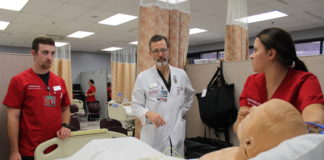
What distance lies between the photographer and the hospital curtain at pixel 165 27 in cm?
220

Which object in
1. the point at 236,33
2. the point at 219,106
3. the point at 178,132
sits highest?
the point at 236,33

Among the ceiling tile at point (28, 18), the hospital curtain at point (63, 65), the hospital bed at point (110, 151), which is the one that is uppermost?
the ceiling tile at point (28, 18)

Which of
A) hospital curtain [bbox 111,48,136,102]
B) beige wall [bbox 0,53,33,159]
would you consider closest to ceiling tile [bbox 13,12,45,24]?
hospital curtain [bbox 111,48,136,102]

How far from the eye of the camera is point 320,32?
704 centimetres

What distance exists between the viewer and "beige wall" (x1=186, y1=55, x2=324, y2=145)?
1723 millimetres

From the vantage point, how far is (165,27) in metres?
2.29

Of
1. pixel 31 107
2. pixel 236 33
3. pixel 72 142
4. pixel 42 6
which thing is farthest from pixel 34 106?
pixel 42 6

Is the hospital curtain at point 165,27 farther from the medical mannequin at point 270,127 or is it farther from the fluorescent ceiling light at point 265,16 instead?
the fluorescent ceiling light at point 265,16

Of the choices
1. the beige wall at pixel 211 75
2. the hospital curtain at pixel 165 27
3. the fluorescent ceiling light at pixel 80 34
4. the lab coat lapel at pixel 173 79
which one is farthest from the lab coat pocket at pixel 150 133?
the fluorescent ceiling light at pixel 80 34

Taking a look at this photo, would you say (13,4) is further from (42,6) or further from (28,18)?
(28,18)

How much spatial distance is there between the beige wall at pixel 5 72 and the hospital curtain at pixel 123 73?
21.6 ft

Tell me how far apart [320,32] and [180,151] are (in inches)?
280

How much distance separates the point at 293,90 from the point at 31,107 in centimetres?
159

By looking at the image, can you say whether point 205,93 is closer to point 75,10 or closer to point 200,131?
point 200,131
